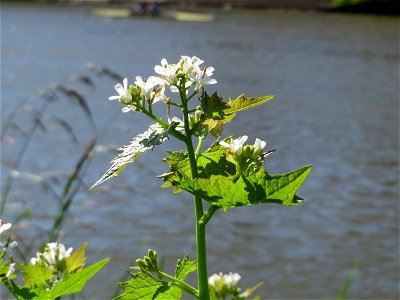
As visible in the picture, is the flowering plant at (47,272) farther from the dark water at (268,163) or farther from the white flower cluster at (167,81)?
the dark water at (268,163)

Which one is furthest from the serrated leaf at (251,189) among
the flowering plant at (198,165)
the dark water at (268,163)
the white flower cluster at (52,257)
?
the dark water at (268,163)

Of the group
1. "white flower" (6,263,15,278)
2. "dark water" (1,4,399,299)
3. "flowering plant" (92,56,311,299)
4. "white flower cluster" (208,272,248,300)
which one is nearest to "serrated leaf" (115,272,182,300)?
"flowering plant" (92,56,311,299)

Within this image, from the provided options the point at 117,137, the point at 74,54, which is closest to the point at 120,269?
the point at 117,137

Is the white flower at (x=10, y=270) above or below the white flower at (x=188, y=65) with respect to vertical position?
below

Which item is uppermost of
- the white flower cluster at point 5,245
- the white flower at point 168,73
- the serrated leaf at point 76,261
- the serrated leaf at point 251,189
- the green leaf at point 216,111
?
the white flower at point 168,73

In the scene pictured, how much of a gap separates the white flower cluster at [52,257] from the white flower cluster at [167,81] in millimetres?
181

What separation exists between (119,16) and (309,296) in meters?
26.1

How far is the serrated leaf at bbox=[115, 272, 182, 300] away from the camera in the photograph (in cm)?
73

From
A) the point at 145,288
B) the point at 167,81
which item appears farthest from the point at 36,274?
the point at 167,81

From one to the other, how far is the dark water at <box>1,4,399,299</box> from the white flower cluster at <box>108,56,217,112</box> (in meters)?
2.33

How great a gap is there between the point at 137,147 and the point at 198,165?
0.06 meters

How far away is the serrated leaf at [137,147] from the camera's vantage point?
71cm

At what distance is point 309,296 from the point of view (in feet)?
23.6

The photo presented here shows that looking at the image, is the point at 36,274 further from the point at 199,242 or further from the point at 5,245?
the point at 199,242
